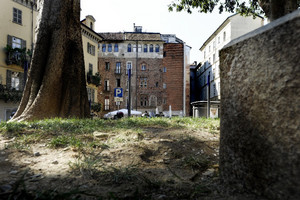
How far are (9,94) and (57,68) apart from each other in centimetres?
1628

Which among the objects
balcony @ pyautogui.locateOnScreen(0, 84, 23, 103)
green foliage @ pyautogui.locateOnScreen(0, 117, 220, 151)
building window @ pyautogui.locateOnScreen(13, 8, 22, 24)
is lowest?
green foliage @ pyautogui.locateOnScreen(0, 117, 220, 151)

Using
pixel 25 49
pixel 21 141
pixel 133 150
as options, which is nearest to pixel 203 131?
pixel 133 150

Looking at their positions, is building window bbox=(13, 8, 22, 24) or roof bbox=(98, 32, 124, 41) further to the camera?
roof bbox=(98, 32, 124, 41)

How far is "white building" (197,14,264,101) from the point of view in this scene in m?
32.6

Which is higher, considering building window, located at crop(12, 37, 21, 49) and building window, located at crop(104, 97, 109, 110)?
building window, located at crop(12, 37, 21, 49)

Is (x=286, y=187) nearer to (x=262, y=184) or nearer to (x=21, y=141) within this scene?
(x=262, y=184)

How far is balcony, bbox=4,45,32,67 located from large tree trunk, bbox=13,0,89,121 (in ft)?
53.5

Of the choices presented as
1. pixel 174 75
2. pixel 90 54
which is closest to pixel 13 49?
pixel 90 54

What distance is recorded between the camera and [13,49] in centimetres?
2033

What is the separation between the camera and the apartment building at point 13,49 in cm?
2011

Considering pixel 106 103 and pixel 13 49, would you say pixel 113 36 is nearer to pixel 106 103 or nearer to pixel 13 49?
pixel 106 103

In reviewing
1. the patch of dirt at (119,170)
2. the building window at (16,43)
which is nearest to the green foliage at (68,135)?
the patch of dirt at (119,170)

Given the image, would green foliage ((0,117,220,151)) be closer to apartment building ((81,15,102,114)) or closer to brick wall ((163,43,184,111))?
apartment building ((81,15,102,114))

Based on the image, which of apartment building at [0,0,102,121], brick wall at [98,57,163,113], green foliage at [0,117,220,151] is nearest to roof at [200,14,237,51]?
brick wall at [98,57,163,113]
